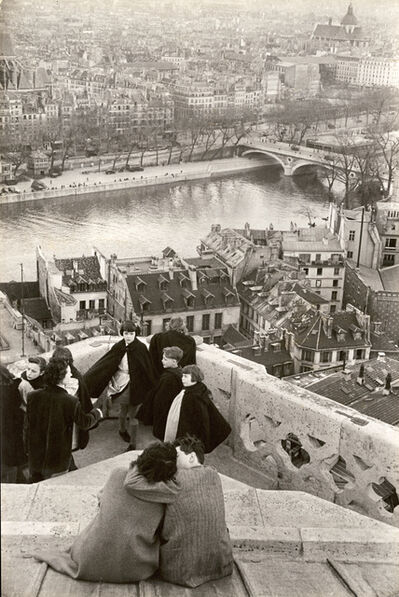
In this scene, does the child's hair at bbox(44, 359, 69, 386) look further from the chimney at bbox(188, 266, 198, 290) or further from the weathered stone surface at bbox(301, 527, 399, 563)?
the chimney at bbox(188, 266, 198, 290)

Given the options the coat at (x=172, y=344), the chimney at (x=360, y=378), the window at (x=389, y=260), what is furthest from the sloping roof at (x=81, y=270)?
the coat at (x=172, y=344)

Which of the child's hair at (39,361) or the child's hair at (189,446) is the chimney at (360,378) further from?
the child's hair at (189,446)

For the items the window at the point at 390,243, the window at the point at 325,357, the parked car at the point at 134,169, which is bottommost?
the parked car at the point at 134,169

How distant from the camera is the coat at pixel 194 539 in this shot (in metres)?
1.32

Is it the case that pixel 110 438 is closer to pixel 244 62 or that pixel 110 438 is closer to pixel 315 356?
pixel 315 356

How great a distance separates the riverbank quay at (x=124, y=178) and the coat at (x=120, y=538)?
14.6 meters

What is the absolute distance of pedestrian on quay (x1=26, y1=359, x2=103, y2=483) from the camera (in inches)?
64.6

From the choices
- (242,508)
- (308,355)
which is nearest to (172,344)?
(242,508)

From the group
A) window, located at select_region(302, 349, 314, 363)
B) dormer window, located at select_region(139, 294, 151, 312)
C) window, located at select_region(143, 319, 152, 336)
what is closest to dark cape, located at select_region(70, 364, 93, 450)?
window, located at select_region(302, 349, 314, 363)

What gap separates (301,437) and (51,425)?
48cm

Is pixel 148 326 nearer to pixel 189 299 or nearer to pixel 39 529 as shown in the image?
pixel 189 299

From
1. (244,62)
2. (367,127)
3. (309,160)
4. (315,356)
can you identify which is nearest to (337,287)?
(315,356)

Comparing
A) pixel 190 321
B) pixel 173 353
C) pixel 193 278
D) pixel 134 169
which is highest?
pixel 173 353

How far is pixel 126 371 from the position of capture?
1.97 meters
